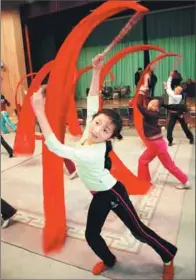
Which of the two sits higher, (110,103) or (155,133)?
(110,103)

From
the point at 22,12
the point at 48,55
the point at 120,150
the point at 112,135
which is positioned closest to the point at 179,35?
the point at 120,150

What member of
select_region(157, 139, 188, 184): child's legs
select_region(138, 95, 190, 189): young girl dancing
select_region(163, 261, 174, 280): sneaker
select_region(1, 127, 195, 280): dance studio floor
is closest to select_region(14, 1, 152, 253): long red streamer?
select_region(1, 127, 195, 280): dance studio floor

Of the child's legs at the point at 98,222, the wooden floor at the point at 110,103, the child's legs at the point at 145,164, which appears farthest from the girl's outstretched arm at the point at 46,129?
the child's legs at the point at 145,164

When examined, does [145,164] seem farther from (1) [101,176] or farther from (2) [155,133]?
(1) [101,176]

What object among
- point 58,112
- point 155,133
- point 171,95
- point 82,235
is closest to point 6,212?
point 82,235

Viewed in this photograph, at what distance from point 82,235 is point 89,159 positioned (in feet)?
2.97

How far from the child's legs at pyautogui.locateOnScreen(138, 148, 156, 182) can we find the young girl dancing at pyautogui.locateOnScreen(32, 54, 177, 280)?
1.37m

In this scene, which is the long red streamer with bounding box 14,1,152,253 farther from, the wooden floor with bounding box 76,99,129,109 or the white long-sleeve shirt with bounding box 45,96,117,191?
the wooden floor with bounding box 76,99,129,109

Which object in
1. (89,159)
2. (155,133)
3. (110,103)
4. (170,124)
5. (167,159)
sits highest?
(110,103)

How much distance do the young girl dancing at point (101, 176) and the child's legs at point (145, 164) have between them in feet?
4.50

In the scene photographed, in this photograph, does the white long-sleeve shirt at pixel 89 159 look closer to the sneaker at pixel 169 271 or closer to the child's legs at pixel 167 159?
the sneaker at pixel 169 271

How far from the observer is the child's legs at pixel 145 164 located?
283 centimetres

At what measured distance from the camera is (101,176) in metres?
1.44

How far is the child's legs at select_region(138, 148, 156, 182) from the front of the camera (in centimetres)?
283
